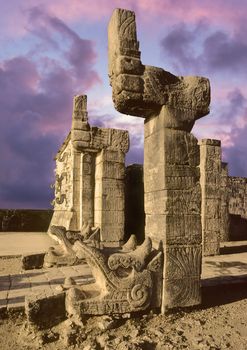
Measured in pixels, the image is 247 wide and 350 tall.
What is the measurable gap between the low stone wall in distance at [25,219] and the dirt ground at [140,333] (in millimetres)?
14544

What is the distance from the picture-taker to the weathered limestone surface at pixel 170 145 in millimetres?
5164

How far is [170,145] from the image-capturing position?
212 inches

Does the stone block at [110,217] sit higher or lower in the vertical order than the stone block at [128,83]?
lower

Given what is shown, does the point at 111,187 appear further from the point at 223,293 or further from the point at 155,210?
the point at 223,293

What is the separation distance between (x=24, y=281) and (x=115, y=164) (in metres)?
4.94

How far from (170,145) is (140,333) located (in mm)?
2768

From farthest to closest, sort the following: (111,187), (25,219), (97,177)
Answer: (25,219)
(97,177)
(111,187)

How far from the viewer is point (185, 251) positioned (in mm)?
5340

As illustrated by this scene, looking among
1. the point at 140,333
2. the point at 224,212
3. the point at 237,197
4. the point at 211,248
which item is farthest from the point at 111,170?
the point at 237,197

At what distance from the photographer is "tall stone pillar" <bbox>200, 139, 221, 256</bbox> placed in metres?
10.9

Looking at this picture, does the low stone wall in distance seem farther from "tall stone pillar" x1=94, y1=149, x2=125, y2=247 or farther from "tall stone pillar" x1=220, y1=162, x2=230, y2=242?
"tall stone pillar" x1=220, y1=162, x2=230, y2=242

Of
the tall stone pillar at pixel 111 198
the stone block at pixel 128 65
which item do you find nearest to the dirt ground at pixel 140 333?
the stone block at pixel 128 65

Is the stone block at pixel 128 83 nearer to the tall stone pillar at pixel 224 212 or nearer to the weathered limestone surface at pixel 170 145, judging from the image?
the weathered limestone surface at pixel 170 145

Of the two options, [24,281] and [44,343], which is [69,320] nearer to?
[44,343]
